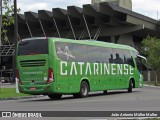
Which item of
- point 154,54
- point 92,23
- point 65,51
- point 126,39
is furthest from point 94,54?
point 126,39

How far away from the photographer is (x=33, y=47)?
23.7 m

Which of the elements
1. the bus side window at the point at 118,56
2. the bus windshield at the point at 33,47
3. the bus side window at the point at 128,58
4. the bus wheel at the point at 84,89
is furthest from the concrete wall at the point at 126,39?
the bus windshield at the point at 33,47

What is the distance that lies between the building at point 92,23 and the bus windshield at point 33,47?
42.7 metres

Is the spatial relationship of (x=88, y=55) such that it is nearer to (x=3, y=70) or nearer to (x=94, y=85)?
(x=94, y=85)

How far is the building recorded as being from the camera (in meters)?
69.2

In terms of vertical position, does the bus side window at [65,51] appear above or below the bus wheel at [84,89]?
above

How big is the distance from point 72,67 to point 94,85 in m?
2.87

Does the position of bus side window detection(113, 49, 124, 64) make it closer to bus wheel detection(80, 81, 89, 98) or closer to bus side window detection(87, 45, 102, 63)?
bus side window detection(87, 45, 102, 63)

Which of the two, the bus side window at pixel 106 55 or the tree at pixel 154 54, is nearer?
the bus side window at pixel 106 55

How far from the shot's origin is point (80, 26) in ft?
257

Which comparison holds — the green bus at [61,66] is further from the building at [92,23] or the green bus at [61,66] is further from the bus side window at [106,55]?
the building at [92,23]

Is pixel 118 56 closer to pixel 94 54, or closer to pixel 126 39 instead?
pixel 94 54

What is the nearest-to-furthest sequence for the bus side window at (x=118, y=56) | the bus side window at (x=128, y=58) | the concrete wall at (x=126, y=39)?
the bus side window at (x=118, y=56) < the bus side window at (x=128, y=58) < the concrete wall at (x=126, y=39)

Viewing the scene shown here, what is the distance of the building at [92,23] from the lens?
69188 millimetres
